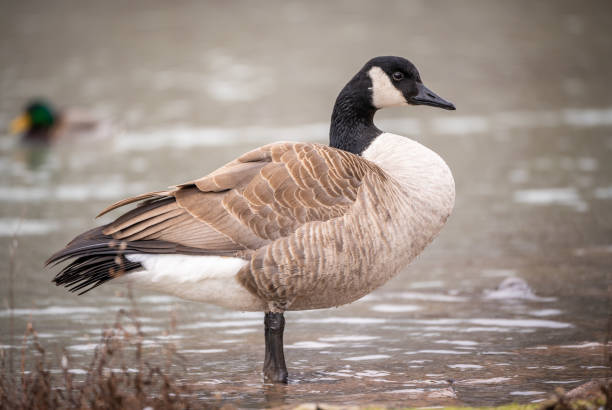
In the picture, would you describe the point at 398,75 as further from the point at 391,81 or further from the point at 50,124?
the point at 50,124

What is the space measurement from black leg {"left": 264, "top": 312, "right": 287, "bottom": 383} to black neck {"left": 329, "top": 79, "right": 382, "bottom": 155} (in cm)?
137

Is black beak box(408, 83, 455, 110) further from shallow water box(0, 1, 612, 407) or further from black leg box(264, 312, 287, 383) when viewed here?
black leg box(264, 312, 287, 383)

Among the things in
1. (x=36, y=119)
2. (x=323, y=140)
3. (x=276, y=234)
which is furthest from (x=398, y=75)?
(x=36, y=119)

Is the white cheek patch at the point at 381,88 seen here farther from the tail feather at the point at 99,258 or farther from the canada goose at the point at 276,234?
the tail feather at the point at 99,258

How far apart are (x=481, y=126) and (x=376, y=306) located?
7104mm

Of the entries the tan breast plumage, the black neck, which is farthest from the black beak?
the tan breast plumage

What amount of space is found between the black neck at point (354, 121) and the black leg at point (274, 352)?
1.37m

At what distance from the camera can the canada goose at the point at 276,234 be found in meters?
5.33

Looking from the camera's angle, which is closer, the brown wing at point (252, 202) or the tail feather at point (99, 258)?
the tail feather at point (99, 258)

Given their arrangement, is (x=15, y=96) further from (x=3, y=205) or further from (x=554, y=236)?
(x=554, y=236)

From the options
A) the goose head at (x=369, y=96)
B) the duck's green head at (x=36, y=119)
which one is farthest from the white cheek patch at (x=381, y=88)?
the duck's green head at (x=36, y=119)

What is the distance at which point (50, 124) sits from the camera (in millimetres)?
14453

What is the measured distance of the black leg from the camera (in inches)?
224

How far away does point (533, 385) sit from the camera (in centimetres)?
546
